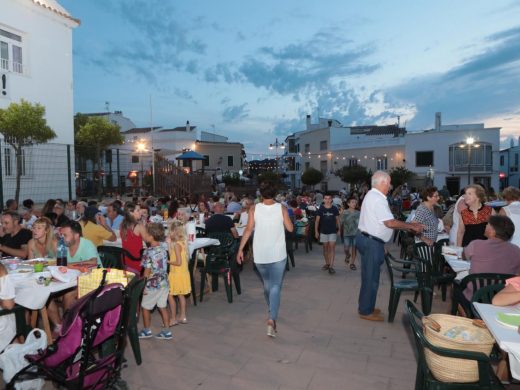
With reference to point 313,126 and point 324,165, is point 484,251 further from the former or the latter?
point 313,126

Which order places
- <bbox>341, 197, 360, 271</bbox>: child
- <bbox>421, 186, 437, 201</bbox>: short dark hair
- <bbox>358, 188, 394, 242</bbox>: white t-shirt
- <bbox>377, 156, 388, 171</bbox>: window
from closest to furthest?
<bbox>358, 188, 394, 242</bbox>: white t-shirt → <bbox>421, 186, 437, 201</bbox>: short dark hair → <bbox>341, 197, 360, 271</bbox>: child → <bbox>377, 156, 388, 171</bbox>: window

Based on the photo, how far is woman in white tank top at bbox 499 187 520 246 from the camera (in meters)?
5.82

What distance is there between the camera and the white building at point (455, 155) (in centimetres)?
3872

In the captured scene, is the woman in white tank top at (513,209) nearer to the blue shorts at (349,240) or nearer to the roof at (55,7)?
the blue shorts at (349,240)

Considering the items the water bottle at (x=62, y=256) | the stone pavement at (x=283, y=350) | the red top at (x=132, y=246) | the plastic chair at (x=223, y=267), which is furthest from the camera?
the plastic chair at (x=223, y=267)

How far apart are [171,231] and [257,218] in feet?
4.10

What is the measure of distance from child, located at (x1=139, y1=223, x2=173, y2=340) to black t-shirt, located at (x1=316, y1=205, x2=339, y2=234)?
4.15 meters

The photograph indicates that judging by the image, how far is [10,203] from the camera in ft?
30.0

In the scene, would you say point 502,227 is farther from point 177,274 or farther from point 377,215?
point 177,274

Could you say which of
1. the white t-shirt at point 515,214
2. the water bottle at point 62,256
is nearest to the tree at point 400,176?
the white t-shirt at point 515,214

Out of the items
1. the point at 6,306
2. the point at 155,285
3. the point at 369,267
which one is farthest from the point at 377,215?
the point at 6,306

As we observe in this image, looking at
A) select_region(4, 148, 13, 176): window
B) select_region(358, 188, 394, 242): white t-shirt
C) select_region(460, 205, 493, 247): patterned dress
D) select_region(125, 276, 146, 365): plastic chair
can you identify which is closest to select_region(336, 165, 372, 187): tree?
select_region(4, 148, 13, 176): window

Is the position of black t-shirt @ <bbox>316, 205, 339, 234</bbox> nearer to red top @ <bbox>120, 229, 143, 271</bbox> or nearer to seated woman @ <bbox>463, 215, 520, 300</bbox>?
red top @ <bbox>120, 229, 143, 271</bbox>

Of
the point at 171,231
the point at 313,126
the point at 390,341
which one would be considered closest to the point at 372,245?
the point at 390,341
